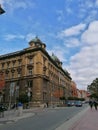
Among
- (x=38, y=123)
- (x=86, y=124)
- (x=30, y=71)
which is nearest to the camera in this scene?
(x=86, y=124)

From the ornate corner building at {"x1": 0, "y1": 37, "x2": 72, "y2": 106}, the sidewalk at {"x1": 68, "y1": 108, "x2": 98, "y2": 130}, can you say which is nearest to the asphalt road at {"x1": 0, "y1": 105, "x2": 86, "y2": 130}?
the sidewalk at {"x1": 68, "y1": 108, "x2": 98, "y2": 130}

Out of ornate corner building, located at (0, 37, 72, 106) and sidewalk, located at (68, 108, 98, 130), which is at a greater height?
ornate corner building, located at (0, 37, 72, 106)

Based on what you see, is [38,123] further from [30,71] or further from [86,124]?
[30,71]

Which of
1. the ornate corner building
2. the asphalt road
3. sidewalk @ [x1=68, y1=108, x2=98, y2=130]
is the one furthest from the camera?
the ornate corner building

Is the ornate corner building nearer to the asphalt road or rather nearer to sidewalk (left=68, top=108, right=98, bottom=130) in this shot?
the asphalt road

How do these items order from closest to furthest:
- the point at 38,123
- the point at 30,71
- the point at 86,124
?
the point at 86,124, the point at 38,123, the point at 30,71

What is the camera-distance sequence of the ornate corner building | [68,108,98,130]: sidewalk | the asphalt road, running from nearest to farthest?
[68,108,98,130]: sidewalk < the asphalt road < the ornate corner building

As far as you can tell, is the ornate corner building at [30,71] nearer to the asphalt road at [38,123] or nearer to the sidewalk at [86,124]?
the asphalt road at [38,123]

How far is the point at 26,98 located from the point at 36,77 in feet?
38.6

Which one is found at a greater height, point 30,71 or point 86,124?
point 30,71

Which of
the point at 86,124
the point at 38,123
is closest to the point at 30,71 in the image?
the point at 38,123

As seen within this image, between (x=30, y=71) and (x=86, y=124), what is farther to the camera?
(x=30, y=71)

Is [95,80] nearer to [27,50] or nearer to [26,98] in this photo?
[27,50]

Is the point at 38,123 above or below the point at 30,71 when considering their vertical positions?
below
